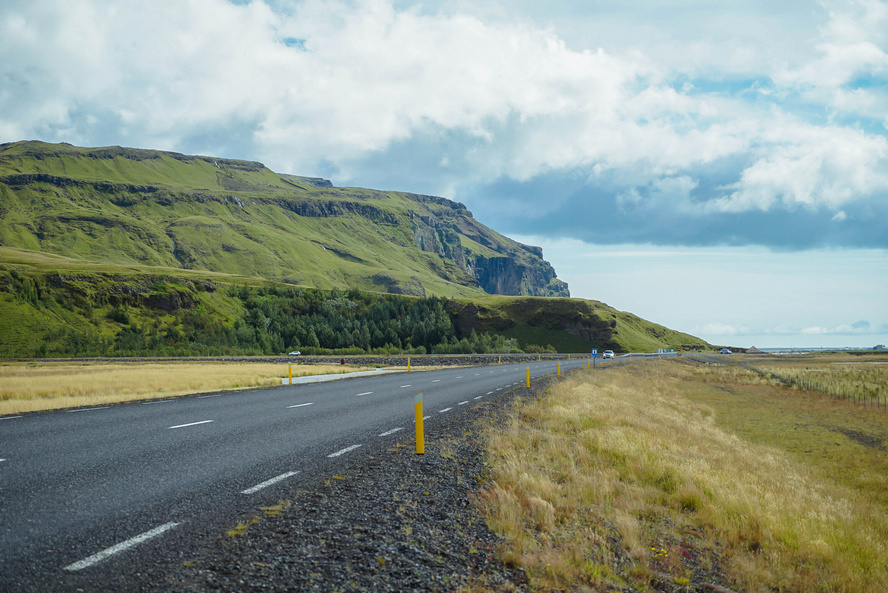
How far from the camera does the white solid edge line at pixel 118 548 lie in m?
4.56

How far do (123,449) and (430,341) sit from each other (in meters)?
121

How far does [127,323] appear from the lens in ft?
368

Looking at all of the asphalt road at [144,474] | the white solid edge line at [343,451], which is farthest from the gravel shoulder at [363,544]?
the white solid edge line at [343,451]

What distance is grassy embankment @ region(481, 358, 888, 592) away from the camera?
589 centimetres

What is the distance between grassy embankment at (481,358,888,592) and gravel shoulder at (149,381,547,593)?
48cm

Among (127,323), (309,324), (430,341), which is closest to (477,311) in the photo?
(430,341)

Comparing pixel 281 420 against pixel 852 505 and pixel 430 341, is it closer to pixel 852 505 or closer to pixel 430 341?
pixel 852 505

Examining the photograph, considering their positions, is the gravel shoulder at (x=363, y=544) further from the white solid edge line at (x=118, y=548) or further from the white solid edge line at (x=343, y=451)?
the white solid edge line at (x=343, y=451)

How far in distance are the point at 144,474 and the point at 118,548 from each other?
327cm

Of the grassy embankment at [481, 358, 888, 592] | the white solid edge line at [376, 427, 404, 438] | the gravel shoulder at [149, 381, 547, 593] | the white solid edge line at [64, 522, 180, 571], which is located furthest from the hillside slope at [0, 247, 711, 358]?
the white solid edge line at [64, 522, 180, 571]

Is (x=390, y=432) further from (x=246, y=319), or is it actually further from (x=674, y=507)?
(x=246, y=319)

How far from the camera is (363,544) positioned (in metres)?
5.38

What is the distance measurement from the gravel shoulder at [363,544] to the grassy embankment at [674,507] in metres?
0.48

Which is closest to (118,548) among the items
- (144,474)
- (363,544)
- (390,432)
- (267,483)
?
(363,544)
